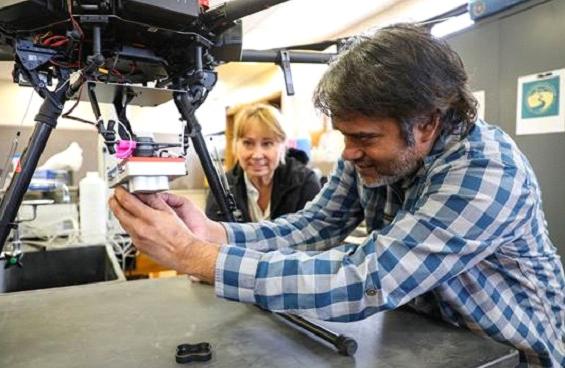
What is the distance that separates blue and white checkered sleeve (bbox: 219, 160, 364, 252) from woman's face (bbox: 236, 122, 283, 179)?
658mm

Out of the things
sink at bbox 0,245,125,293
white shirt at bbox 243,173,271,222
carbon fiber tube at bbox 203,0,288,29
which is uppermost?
carbon fiber tube at bbox 203,0,288,29

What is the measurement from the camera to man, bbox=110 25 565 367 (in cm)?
59

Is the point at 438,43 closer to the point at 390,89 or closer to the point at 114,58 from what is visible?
the point at 390,89

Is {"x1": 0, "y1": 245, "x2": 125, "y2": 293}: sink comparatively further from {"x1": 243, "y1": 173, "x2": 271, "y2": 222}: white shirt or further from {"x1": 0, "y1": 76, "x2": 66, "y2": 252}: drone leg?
{"x1": 0, "y1": 76, "x2": 66, "y2": 252}: drone leg

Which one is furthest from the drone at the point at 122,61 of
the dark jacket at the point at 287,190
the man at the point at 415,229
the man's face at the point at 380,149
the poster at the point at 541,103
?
the poster at the point at 541,103

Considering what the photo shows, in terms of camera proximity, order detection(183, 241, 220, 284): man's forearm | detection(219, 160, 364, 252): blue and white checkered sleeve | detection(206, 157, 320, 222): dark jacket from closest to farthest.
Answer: detection(183, 241, 220, 284): man's forearm < detection(219, 160, 364, 252): blue and white checkered sleeve < detection(206, 157, 320, 222): dark jacket

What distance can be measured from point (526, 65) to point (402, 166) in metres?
0.91

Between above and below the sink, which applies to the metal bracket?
above

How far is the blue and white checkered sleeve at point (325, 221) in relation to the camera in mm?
954

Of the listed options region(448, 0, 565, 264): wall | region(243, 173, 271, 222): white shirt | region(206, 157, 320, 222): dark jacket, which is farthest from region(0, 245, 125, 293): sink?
region(448, 0, 565, 264): wall

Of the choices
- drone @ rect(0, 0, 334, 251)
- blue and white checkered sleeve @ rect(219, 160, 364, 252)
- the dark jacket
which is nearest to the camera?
drone @ rect(0, 0, 334, 251)

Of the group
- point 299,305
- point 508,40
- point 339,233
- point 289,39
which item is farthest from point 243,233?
point 289,39

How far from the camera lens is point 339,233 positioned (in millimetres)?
1016

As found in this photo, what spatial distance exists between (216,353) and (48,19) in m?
0.47
